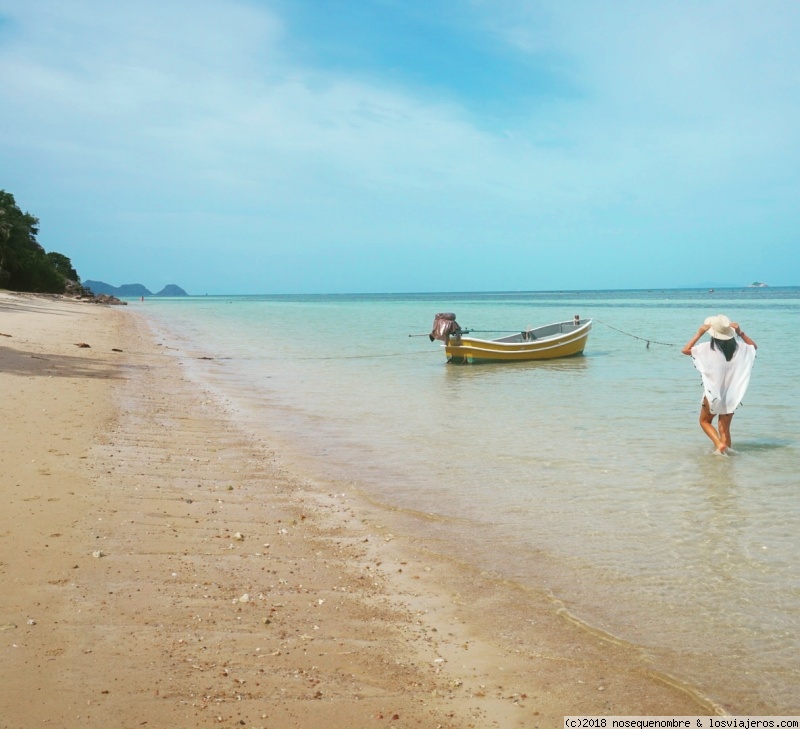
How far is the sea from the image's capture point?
4637mm

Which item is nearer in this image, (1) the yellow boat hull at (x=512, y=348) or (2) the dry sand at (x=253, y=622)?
(2) the dry sand at (x=253, y=622)

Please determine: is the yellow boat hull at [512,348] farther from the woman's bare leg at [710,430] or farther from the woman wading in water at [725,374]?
the woman wading in water at [725,374]

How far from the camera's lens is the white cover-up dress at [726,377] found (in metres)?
9.48

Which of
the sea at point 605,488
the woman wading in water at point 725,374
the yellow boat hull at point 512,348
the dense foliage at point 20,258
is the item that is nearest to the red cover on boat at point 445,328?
the yellow boat hull at point 512,348

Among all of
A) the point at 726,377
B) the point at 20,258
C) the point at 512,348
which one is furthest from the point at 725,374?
the point at 20,258

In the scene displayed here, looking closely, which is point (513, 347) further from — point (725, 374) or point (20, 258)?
point (20, 258)

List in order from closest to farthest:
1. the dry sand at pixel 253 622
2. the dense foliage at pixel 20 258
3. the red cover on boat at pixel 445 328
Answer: the dry sand at pixel 253 622 < the red cover on boat at pixel 445 328 < the dense foliage at pixel 20 258

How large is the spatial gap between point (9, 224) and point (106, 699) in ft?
212

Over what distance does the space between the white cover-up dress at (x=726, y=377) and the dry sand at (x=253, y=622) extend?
5.04m

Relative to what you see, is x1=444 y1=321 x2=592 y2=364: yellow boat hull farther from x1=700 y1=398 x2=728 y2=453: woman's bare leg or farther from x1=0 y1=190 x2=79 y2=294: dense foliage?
x1=0 y1=190 x2=79 y2=294: dense foliage

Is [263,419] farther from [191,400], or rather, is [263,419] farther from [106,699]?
[106,699]

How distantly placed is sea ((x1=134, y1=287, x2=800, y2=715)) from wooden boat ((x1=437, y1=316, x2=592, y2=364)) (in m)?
3.81

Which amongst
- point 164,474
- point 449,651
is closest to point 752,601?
point 449,651

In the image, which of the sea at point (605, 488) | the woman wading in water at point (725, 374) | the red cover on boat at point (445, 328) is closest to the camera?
the sea at point (605, 488)
